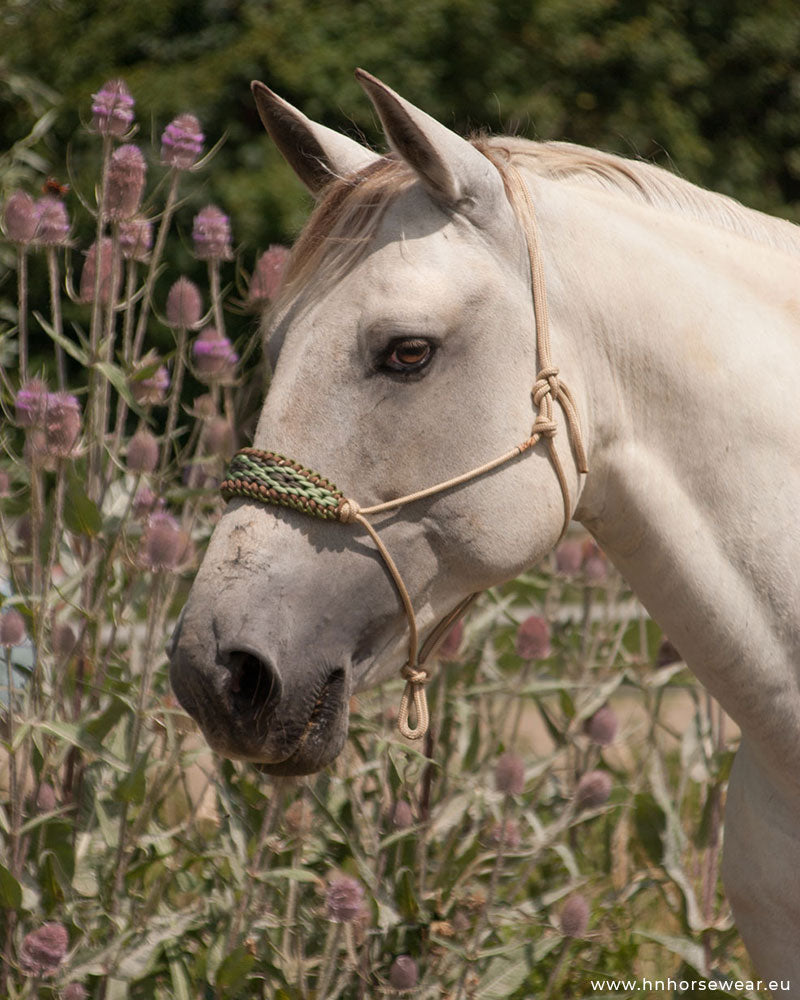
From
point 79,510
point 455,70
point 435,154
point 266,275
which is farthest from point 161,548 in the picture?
point 455,70

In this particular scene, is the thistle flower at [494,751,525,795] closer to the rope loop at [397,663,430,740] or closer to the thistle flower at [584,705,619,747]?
the thistle flower at [584,705,619,747]

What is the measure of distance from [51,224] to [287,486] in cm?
123

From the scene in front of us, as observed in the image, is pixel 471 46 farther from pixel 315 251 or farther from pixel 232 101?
pixel 315 251

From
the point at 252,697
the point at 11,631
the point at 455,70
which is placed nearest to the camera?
the point at 252,697

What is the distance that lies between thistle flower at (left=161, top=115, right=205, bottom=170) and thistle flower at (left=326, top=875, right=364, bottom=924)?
1.60 m

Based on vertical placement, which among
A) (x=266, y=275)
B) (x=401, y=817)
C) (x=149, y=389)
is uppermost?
(x=266, y=275)

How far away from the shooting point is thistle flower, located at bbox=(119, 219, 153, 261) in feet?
9.22

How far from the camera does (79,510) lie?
261 cm

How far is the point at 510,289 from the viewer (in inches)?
75.8

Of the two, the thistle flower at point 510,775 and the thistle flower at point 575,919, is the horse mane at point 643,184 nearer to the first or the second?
the thistle flower at point 510,775

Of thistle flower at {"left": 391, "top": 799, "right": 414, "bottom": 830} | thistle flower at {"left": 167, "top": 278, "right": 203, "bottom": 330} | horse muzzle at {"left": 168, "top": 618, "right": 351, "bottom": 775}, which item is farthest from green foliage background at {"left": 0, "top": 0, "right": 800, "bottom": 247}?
horse muzzle at {"left": 168, "top": 618, "right": 351, "bottom": 775}

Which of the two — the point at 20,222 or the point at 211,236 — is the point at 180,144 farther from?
the point at 20,222

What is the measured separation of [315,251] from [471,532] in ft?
1.76

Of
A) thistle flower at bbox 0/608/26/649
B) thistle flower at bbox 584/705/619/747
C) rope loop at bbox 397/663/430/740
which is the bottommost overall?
thistle flower at bbox 584/705/619/747
